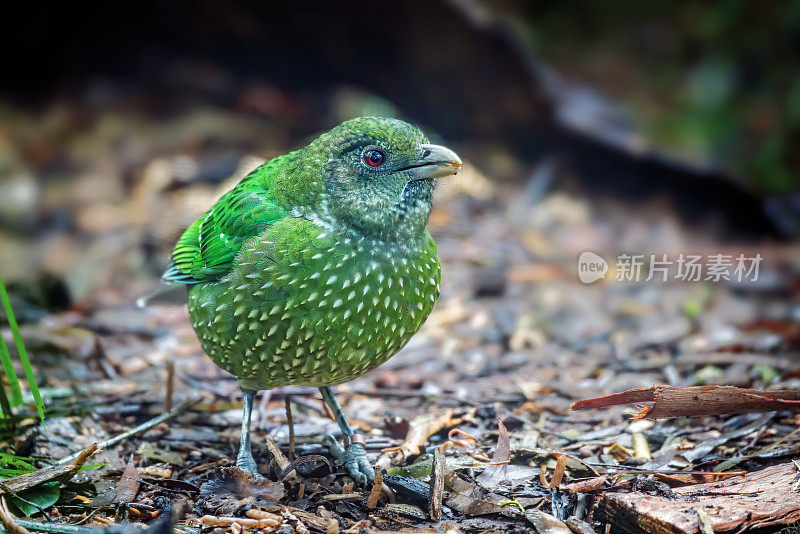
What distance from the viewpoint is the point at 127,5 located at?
8.03 m

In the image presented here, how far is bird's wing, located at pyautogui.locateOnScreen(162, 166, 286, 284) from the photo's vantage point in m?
3.39

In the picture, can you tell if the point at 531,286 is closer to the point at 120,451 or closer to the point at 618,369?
the point at 618,369

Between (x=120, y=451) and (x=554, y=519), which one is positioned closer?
(x=554, y=519)

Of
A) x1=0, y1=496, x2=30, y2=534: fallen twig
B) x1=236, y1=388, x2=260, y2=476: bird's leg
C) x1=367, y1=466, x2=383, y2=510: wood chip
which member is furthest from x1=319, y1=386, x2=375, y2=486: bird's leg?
x1=0, y1=496, x2=30, y2=534: fallen twig

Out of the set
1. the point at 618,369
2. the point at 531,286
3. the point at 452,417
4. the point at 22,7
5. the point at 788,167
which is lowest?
the point at 452,417

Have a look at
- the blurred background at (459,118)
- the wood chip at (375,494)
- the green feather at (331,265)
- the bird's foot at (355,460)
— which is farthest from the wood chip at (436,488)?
the blurred background at (459,118)

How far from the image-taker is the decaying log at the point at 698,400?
10.4 feet

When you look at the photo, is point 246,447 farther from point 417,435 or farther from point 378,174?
point 378,174

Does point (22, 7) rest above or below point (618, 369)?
above

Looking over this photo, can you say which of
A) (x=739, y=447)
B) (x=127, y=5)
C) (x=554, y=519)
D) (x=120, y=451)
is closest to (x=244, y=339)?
(x=120, y=451)

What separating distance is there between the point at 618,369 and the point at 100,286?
3800 millimetres

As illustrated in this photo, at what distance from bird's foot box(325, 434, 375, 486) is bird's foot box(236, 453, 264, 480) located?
366 millimetres

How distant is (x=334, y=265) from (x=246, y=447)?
38.9 inches

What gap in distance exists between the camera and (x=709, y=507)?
2820 millimetres
